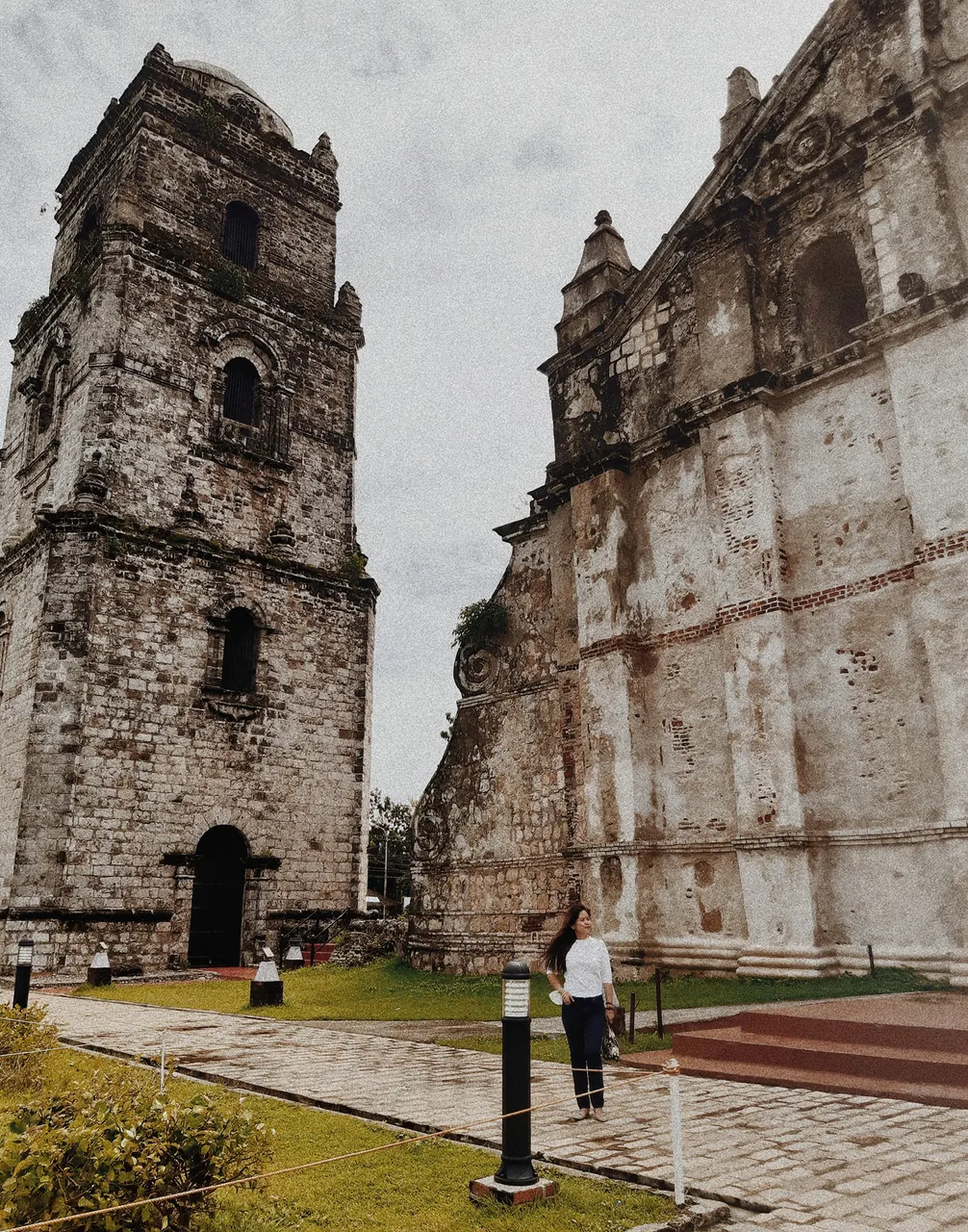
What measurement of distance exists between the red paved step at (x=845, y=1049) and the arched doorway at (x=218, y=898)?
13957 mm

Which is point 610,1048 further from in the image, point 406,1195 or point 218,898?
point 218,898

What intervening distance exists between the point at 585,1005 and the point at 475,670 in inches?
402

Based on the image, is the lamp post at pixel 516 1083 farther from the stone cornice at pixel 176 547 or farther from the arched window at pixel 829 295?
the stone cornice at pixel 176 547

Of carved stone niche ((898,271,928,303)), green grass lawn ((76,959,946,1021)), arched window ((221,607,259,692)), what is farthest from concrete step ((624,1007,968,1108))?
arched window ((221,607,259,692))

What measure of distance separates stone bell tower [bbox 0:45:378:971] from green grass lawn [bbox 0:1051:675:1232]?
1413 centimetres

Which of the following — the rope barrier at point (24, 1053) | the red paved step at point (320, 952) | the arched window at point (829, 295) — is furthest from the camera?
the red paved step at point (320, 952)

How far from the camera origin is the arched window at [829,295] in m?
13.8

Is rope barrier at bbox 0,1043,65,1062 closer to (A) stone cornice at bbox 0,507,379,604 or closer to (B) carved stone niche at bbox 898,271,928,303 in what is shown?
(B) carved stone niche at bbox 898,271,928,303

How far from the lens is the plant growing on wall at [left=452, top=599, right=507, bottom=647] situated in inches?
655

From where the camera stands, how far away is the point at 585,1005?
268 inches

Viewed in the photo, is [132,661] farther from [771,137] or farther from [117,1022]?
[771,137]

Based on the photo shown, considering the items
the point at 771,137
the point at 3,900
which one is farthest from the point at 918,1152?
the point at 3,900

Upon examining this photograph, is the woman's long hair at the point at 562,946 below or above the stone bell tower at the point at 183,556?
below

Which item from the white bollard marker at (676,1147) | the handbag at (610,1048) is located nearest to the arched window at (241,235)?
the handbag at (610,1048)
